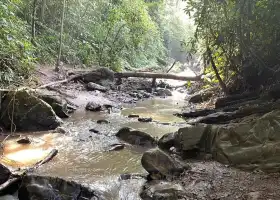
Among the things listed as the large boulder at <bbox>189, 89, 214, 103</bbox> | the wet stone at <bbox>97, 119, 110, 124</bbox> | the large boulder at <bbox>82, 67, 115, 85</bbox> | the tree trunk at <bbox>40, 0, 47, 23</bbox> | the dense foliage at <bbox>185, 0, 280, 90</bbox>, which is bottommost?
the wet stone at <bbox>97, 119, 110, 124</bbox>

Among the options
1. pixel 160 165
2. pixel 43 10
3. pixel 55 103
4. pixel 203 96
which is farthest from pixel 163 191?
pixel 43 10

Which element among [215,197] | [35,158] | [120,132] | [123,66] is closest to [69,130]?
[120,132]

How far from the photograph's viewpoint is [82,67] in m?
16.6

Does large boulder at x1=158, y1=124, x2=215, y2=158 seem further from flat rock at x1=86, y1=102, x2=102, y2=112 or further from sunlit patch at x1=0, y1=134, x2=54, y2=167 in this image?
flat rock at x1=86, y1=102, x2=102, y2=112

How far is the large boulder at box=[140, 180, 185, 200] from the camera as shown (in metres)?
4.50

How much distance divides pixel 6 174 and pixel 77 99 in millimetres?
7012

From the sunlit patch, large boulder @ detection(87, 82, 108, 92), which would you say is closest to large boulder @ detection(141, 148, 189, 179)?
the sunlit patch

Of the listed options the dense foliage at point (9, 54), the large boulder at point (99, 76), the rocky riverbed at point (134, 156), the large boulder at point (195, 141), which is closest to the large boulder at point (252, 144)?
the rocky riverbed at point (134, 156)

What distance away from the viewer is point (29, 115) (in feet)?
27.5

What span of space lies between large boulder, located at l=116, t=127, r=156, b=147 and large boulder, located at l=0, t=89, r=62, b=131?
2.02 m

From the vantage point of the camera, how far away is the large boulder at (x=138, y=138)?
25.0 ft

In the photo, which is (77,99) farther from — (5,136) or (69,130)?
(5,136)

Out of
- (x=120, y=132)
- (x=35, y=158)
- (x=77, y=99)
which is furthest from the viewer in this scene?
(x=77, y=99)

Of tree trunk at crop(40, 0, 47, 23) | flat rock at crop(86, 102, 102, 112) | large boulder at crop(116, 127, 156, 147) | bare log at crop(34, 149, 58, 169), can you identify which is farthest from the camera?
tree trunk at crop(40, 0, 47, 23)
